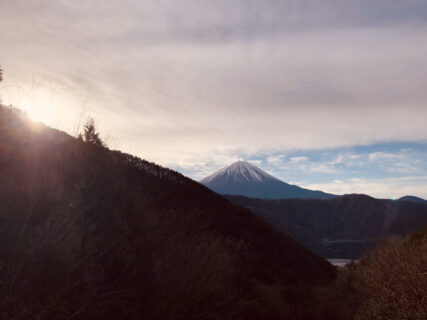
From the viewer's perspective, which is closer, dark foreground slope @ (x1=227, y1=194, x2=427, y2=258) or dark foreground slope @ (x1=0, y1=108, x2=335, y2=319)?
dark foreground slope @ (x1=0, y1=108, x2=335, y2=319)

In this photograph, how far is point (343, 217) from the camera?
157250 mm

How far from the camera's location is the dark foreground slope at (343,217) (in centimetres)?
12544

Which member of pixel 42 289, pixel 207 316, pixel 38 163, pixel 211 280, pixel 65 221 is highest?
pixel 38 163

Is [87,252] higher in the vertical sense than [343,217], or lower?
higher

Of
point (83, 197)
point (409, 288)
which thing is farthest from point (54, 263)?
point (409, 288)

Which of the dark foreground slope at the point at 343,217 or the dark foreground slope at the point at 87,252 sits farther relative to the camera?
the dark foreground slope at the point at 343,217

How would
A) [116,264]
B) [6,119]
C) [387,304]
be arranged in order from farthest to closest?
[6,119], [387,304], [116,264]

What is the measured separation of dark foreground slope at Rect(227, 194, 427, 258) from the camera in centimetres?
12544

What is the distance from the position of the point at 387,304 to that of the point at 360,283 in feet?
25.7

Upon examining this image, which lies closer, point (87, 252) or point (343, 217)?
point (87, 252)

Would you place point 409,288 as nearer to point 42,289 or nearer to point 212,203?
point 42,289

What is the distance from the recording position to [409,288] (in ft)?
27.6

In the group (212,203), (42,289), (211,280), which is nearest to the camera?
(42,289)

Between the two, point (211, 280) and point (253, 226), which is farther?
point (253, 226)
